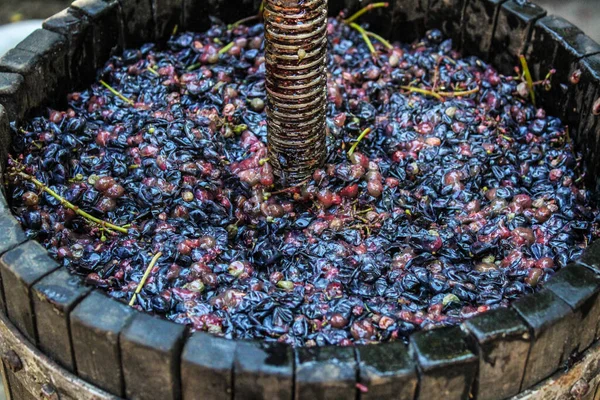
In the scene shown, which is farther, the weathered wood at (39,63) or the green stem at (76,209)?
the weathered wood at (39,63)

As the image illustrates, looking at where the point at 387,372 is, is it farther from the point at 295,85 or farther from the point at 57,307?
the point at 295,85

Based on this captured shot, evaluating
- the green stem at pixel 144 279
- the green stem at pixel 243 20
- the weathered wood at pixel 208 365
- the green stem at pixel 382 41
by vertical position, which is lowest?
the green stem at pixel 144 279

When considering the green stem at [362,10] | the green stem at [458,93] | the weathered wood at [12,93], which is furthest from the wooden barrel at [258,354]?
the green stem at [362,10]

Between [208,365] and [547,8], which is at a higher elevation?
[208,365]

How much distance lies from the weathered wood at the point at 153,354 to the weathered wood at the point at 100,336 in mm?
31

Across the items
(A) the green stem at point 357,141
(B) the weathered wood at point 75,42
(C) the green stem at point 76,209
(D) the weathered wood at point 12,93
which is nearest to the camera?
(C) the green stem at point 76,209

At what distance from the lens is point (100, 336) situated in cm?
233

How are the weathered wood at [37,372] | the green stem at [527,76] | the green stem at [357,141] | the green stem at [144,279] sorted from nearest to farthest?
A: the weathered wood at [37,372] < the green stem at [144,279] < the green stem at [357,141] < the green stem at [527,76]

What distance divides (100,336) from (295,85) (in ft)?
3.80

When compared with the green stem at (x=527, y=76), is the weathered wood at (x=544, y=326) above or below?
below

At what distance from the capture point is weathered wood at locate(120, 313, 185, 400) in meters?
2.28

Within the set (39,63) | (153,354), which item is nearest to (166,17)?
(39,63)

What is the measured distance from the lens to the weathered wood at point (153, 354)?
2.28 m

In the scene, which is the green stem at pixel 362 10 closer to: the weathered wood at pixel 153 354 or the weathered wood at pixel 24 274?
the weathered wood at pixel 24 274
